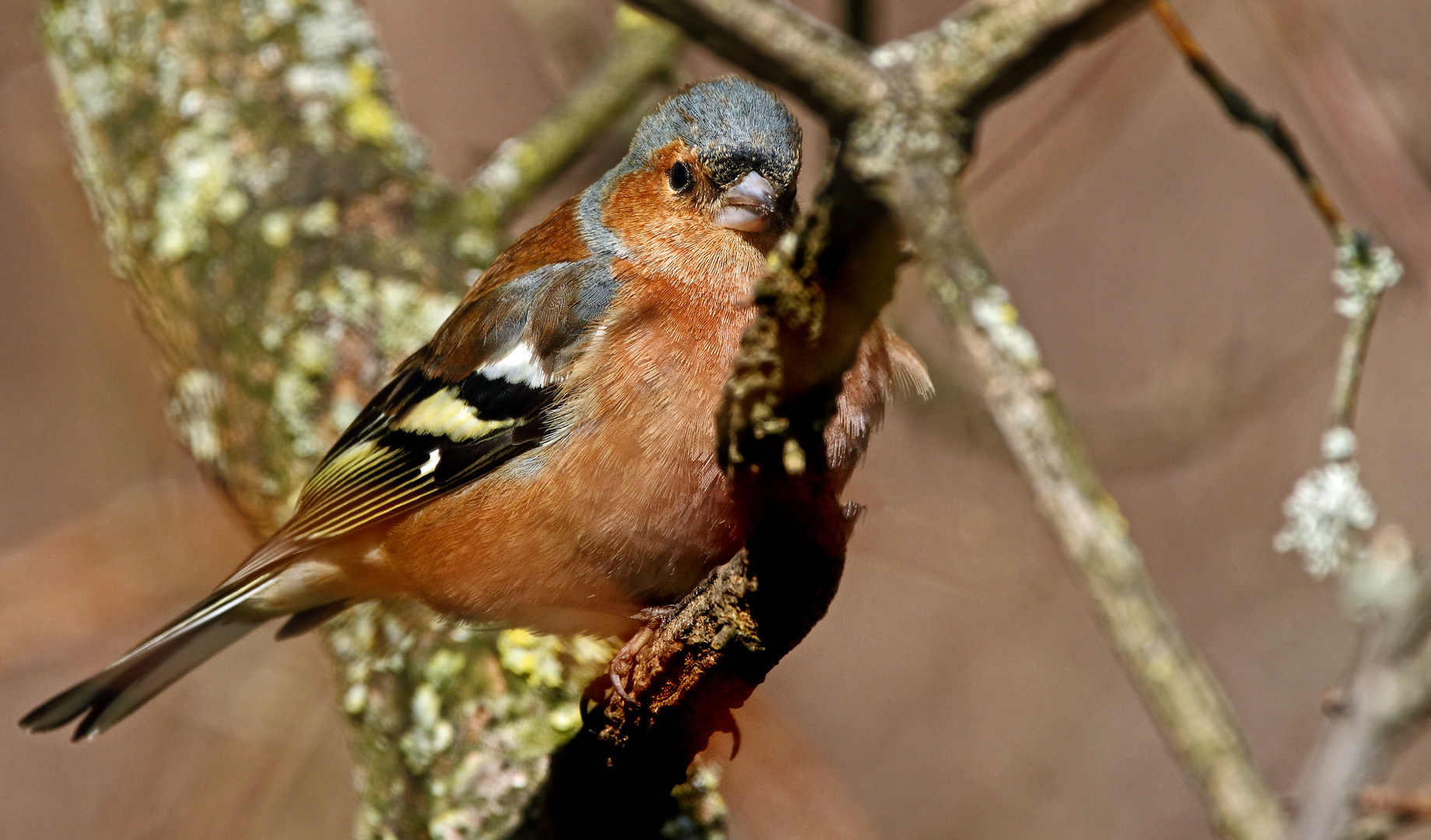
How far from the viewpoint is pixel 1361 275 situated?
2.50 meters

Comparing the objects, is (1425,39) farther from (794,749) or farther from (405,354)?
(405,354)

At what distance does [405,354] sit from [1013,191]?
287 centimetres

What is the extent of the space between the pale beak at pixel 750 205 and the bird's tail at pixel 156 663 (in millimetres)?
1832

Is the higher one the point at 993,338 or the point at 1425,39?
the point at 993,338

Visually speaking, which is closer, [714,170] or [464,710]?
[714,170]

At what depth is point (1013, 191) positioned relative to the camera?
17.7 ft

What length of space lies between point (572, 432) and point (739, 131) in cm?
93

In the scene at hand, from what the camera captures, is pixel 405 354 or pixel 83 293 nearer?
pixel 405 354

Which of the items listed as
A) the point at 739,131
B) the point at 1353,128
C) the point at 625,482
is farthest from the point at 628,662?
the point at 1353,128

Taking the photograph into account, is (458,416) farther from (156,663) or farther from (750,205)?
(156,663)

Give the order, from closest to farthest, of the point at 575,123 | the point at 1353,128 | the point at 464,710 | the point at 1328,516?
the point at 1328,516 < the point at 1353,128 < the point at 464,710 < the point at 575,123

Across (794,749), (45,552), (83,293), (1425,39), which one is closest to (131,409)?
(83,293)

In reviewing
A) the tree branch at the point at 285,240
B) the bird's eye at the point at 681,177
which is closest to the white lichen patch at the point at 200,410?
the tree branch at the point at 285,240

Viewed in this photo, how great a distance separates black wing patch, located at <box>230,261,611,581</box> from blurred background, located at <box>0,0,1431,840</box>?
3.89 ft
